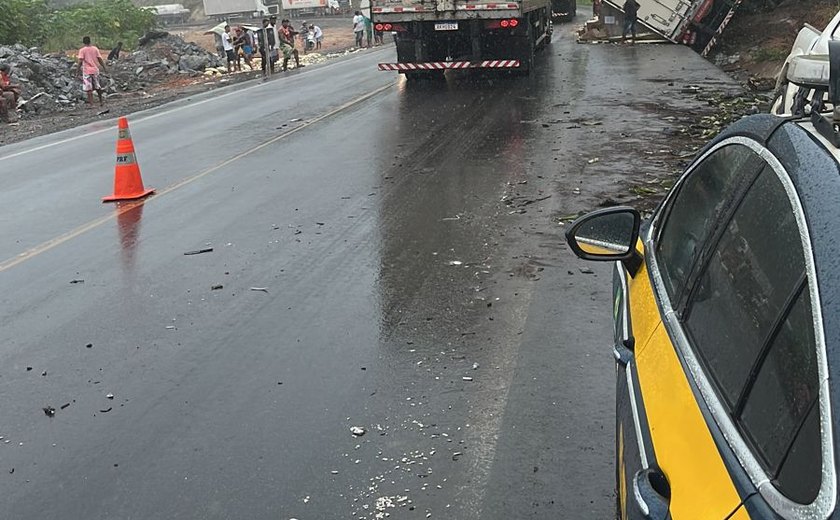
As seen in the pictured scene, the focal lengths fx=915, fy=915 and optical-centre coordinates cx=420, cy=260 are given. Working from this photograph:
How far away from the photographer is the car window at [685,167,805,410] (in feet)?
6.54

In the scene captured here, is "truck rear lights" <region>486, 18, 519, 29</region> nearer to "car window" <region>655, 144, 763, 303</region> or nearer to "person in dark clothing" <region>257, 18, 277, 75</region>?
"person in dark clothing" <region>257, 18, 277, 75</region>

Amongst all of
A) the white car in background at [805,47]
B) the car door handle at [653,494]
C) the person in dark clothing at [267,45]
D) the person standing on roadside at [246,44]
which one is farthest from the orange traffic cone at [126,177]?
the person standing on roadside at [246,44]

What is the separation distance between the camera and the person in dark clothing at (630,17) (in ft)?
90.2

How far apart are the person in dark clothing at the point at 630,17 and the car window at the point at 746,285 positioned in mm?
26650

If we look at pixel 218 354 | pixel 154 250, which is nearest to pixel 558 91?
pixel 154 250

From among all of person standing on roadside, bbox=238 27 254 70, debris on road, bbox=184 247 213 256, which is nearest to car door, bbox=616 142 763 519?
debris on road, bbox=184 247 213 256

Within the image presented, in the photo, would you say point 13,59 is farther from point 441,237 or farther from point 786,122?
point 786,122

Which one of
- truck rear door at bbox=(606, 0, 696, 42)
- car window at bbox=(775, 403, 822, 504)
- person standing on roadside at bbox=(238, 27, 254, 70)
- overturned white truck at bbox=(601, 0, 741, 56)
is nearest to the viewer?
car window at bbox=(775, 403, 822, 504)

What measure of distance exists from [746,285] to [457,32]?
59.5 ft

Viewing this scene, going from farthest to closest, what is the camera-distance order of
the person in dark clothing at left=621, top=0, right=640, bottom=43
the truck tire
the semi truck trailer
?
the semi truck trailer → the person in dark clothing at left=621, top=0, right=640, bottom=43 → the truck tire

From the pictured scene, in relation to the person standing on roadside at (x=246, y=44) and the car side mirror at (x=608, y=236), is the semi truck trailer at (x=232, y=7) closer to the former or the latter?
the person standing on roadside at (x=246, y=44)

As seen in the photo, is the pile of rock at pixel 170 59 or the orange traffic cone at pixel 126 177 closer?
the orange traffic cone at pixel 126 177

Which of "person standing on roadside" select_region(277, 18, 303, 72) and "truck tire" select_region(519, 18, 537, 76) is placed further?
"person standing on roadside" select_region(277, 18, 303, 72)

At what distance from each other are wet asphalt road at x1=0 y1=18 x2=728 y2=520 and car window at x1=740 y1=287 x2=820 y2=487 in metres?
1.90
